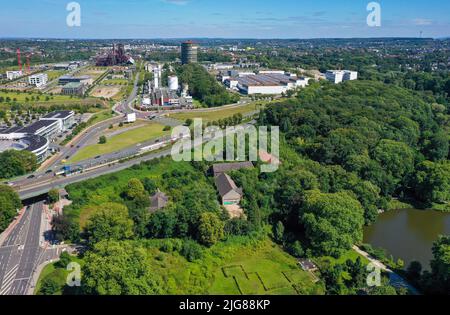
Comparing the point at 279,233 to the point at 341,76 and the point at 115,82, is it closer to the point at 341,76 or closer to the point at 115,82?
the point at 115,82

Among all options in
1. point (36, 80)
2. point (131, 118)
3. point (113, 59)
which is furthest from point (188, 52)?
point (131, 118)

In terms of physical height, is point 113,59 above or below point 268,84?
above

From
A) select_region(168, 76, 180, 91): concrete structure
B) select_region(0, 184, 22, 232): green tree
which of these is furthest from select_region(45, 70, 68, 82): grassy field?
select_region(0, 184, 22, 232): green tree

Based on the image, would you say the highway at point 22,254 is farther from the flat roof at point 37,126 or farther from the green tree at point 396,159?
the green tree at point 396,159

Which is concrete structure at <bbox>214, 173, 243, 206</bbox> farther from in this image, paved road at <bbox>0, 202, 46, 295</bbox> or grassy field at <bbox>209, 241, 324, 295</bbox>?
paved road at <bbox>0, 202, 46, 295</bbox>
